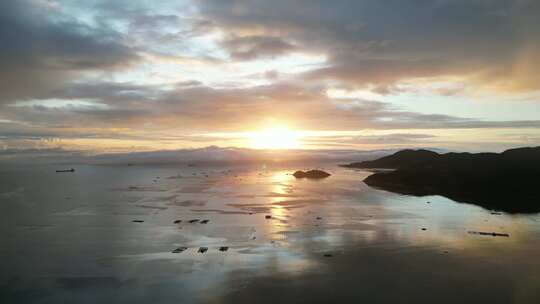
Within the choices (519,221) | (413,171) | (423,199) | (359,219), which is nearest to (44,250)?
(359,219)

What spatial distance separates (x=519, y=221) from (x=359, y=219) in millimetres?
24240

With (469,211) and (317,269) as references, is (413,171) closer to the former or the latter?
(469,211)

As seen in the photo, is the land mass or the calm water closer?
the calm water

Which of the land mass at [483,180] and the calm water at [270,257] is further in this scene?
the land mass at [483,180]

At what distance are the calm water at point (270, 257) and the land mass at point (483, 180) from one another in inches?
957

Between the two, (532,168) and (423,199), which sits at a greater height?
(532,168)

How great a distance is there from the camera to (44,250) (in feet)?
127

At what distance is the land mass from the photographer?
3302 inches

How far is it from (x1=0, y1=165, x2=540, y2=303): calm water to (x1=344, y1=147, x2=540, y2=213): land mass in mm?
24319

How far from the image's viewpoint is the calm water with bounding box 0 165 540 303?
26.4 meters

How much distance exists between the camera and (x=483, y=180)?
102312 mm

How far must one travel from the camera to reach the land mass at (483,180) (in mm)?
83875

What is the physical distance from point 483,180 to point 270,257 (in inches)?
3531

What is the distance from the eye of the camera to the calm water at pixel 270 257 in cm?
2644
